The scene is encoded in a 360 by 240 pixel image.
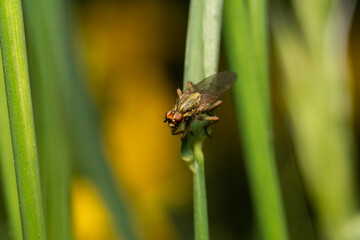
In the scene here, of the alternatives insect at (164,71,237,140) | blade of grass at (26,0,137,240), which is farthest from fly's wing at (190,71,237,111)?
blade of grass at (26,0,137,240)

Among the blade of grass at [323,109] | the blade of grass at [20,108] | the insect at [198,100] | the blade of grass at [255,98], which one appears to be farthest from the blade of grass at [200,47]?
the blade of grass at [323,109]

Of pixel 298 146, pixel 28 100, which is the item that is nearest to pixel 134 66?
pixel 298 146

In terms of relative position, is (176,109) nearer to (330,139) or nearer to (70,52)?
(70,52)

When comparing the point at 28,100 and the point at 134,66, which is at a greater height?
the point at 134,66

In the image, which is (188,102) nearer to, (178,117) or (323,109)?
(178,117)

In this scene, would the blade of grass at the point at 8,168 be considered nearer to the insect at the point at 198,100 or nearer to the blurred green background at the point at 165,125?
the blurred green background at the point at 165,125

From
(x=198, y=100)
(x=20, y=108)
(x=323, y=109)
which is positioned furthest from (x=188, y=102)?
(x=20, y=108)
